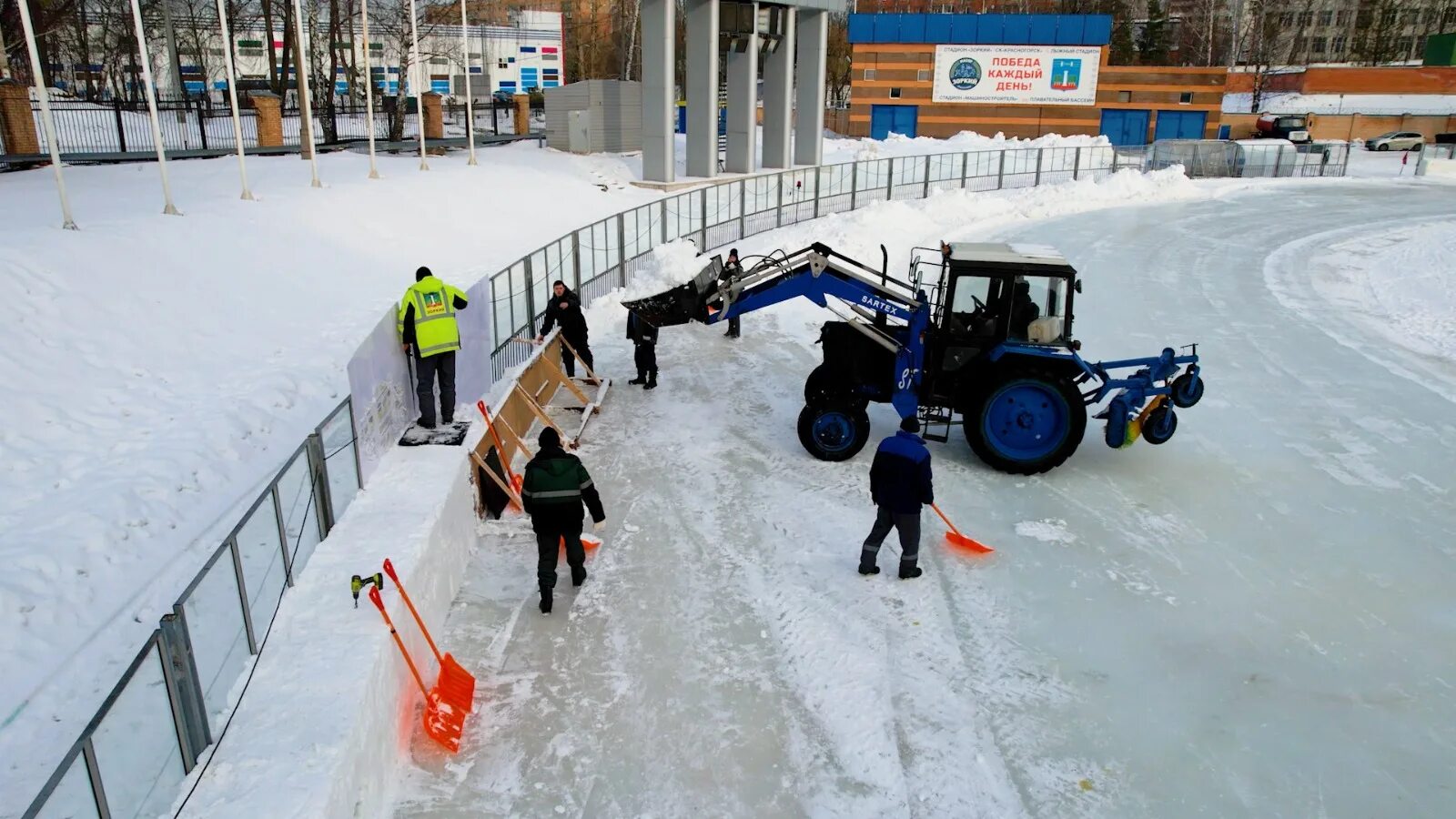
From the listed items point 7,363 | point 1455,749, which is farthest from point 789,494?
point 7,363

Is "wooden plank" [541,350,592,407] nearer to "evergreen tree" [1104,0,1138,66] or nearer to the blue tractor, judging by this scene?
the blue tractor

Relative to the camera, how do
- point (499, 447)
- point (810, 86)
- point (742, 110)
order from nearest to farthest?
point (499, 447), point (742, 110), point (810, 86)

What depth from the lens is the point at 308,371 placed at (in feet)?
39.0

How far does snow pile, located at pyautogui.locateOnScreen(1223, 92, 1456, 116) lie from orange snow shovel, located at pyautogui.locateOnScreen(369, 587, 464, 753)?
6101 cm

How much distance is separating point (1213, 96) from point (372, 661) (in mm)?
50619

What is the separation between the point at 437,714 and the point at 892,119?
44.9m

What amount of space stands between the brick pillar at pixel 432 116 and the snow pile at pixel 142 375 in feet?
40.2

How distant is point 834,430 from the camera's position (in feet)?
33.8

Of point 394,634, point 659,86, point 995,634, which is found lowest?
point 995,634

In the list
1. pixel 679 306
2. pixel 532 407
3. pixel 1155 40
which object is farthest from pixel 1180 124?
pixel 532 407

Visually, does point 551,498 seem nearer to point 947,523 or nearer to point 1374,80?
point 947,523

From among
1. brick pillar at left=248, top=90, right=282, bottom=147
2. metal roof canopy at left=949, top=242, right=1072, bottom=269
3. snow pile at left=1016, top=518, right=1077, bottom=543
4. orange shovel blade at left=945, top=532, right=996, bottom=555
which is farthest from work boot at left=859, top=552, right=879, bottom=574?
brick pillar at left=248, top=90, right=282, bottom=147

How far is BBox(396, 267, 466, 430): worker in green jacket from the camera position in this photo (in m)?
8.91

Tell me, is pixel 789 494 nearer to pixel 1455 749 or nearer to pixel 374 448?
pixel 374 448
